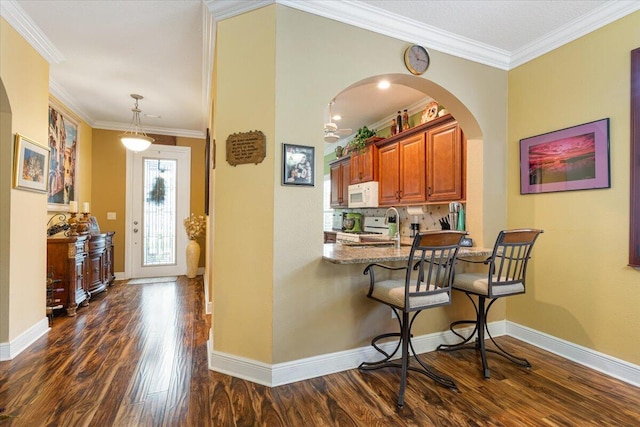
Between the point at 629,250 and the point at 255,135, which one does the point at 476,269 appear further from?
the point at 255,135

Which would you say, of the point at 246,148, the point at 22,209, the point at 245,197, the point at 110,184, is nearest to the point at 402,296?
the point at 245,197

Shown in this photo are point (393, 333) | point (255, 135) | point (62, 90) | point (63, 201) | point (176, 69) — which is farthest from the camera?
point (63, 201)

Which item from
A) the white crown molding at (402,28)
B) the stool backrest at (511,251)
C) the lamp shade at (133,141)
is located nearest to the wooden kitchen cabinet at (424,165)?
the white crown molding at (402,28)

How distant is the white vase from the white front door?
0.38 metres

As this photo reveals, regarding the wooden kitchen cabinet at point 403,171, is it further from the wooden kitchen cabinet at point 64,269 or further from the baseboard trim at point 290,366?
the wooden kitchen cabinet at point 64,269

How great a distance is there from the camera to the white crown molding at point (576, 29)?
2.24 m

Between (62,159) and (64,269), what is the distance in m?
1.70

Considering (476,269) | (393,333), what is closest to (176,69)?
(393,333)

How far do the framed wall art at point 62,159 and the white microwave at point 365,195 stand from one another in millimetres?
4098

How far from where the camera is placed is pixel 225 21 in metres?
2.24

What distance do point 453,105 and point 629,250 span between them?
5.76ft

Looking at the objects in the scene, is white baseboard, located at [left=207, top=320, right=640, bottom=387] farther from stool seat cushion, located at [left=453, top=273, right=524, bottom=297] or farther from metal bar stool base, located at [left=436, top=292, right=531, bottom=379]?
stool seat cushion, located at [left=453, top=273, right=524, bottom=297]

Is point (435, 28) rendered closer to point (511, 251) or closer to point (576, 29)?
point (576, 29)

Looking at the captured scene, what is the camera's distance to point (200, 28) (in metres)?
2.62
